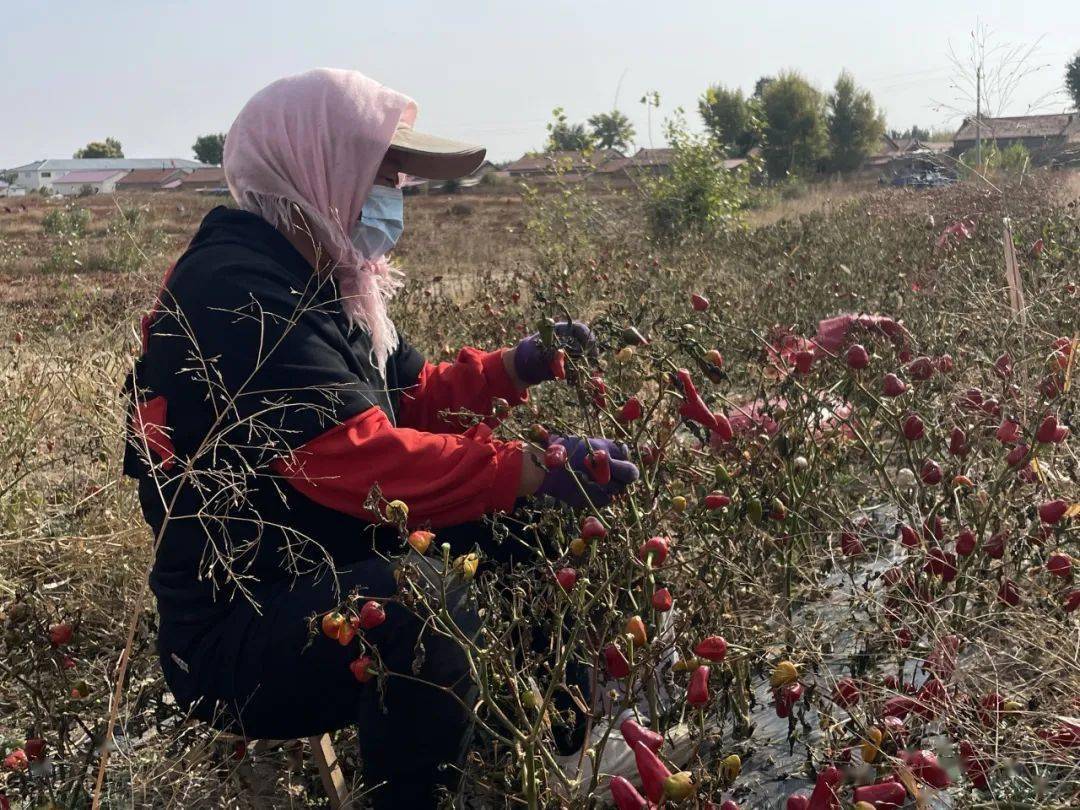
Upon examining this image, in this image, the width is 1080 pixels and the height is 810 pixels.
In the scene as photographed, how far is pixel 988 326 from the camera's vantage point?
3027mm

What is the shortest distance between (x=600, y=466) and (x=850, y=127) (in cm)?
6247

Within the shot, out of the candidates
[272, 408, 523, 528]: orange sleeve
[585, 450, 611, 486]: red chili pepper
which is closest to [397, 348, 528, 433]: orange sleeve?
[272, 408, 523, 528]: orange sleeve

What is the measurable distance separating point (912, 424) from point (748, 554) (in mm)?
415

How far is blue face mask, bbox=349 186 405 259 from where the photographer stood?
8.13ft

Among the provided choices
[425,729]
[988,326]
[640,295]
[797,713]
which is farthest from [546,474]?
[640,295]

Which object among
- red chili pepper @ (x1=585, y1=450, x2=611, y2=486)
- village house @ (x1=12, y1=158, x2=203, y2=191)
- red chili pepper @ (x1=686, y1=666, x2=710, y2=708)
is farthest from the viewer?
village house @ (x1=12, y1=158, x2=203, y2=191)

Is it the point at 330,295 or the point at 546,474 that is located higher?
the point at 330,295

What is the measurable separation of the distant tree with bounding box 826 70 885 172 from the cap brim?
60228 millimetres

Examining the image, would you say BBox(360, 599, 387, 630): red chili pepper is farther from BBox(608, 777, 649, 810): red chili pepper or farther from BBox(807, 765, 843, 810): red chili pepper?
BBox(807, 765, 843, 810): red chili pepper

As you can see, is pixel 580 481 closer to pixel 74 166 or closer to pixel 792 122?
pixel 792 122

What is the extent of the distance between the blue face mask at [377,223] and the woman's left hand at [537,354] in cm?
40

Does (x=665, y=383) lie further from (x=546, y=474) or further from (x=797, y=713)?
(x=797, y=713)

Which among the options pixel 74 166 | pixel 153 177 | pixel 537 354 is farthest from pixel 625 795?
pixel 74 166

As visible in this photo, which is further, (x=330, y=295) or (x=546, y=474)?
(x=330, y=295)
